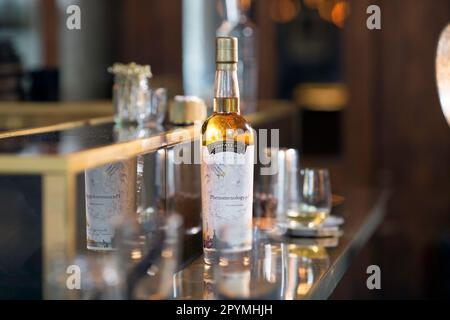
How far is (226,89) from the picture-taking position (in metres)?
1.60

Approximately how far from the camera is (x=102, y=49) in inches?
201

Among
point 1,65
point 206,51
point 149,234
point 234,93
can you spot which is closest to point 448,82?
point 234,93

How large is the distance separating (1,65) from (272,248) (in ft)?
8.41

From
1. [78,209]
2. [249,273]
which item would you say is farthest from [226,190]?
[78,209]

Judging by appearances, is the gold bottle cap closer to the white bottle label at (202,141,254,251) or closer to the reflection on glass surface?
the white bottle label at (202,141,254,251)

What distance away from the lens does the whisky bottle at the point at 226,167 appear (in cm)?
157

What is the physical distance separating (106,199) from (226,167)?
8.2 inches

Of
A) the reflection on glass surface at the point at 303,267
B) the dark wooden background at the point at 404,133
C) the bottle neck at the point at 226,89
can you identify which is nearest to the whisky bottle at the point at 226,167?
the bottle neck at the point at 226,89

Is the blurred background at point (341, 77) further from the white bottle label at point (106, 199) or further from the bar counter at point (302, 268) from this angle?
the white bottle label at point (106, 199)

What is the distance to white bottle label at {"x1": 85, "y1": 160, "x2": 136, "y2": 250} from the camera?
1.51 metres

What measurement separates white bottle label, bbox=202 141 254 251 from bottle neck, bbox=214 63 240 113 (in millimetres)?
72

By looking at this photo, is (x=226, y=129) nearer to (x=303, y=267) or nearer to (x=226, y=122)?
(x=226, y=122)
